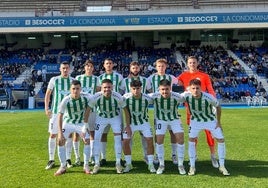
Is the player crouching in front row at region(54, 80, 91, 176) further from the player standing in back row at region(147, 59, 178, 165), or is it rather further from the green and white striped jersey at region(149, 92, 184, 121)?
the player standing in back row at region(147, 59, 178, 165)

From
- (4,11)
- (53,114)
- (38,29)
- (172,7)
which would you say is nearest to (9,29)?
(38,29)

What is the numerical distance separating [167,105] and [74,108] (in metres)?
1.63

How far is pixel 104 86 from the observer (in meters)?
7.09

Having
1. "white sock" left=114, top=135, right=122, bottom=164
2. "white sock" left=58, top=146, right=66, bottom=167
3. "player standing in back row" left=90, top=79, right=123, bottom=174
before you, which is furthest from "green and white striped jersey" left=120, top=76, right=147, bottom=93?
"white sock" left=58, top=146, right=66, bottom=167

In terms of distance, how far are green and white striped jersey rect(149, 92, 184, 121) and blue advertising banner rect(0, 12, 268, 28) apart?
2611 centimetres

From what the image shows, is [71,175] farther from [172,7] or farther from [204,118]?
[172,7]

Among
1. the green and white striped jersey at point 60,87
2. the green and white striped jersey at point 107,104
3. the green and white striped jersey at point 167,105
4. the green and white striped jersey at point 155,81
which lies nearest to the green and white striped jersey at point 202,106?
the green and white striped jersey at point 167,105

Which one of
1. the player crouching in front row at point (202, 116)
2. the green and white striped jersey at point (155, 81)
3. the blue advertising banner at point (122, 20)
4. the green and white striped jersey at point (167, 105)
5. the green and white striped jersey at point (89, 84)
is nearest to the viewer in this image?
the player crouching in front row at point (202, 116)

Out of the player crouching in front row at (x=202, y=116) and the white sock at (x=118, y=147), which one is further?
the white sock at (x=118, y=147)

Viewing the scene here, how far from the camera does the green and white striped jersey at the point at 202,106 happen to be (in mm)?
7086

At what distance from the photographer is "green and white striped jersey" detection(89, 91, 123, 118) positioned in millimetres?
7156

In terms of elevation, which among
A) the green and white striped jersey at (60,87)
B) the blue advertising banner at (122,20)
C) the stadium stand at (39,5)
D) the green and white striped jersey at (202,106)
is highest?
the stadium stand at (39,5)

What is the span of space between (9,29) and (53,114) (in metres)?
27.5

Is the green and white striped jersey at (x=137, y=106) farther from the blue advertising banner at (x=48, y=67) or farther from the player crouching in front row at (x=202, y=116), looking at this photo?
the blue advertising banner at (x=48, y=67)
